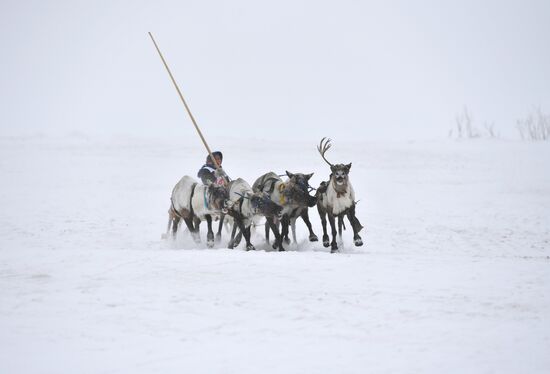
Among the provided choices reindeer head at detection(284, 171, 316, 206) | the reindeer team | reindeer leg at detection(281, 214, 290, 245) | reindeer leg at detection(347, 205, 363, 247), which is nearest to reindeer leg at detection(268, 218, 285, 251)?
the reindeer team

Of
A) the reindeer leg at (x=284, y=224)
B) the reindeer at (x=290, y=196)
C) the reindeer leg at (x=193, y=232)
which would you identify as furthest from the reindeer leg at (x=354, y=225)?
the reindeer leg at (x=193, y=232)

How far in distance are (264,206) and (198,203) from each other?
216 centimetres

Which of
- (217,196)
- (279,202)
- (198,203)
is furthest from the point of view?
(198,203)

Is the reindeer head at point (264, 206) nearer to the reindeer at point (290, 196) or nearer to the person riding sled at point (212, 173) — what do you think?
the reindeer at point (290, 196)

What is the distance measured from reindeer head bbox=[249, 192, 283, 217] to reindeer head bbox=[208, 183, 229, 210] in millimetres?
907

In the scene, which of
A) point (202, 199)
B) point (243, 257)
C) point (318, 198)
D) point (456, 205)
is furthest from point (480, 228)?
point (243, 257)

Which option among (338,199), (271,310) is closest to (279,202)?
(338,199)

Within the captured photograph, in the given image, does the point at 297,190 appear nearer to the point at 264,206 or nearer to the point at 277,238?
the point at 264,206

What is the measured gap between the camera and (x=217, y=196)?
12258 millimetres

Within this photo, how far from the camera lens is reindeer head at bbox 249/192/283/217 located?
1130 centimetres

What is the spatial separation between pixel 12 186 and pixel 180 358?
2313cm

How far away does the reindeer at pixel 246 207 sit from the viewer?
11320 millimetres

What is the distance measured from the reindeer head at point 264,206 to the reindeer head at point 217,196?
2.97 ft

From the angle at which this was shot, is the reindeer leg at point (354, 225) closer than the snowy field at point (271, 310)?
No
